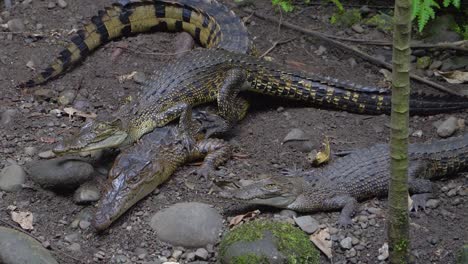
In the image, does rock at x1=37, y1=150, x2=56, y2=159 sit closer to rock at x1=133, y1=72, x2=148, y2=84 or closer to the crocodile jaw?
the crocodile jaw

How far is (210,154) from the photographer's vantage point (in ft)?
18.7

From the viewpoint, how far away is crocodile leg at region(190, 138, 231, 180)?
18.2 ft

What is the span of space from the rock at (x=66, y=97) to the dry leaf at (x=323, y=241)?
8.92ft

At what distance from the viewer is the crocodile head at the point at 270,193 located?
499 cm

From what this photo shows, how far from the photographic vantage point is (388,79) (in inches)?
259

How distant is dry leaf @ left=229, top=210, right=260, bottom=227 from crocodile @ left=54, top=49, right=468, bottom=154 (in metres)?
1.04

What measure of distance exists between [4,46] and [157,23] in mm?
1559

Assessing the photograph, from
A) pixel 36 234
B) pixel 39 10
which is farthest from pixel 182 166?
pixel 39 10

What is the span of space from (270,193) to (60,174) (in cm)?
155

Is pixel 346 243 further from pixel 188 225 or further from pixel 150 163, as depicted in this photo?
pixel 150 163

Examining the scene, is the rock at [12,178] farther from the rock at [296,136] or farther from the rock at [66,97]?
the rock at [296,136]

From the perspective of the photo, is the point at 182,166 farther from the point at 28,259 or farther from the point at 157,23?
the point at 157,23

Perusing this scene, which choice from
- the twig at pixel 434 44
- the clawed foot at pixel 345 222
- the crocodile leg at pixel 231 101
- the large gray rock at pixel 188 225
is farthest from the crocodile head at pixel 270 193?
the twig at pixel 434 44

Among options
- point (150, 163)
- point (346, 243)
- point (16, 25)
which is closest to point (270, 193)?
point (346, 243)
